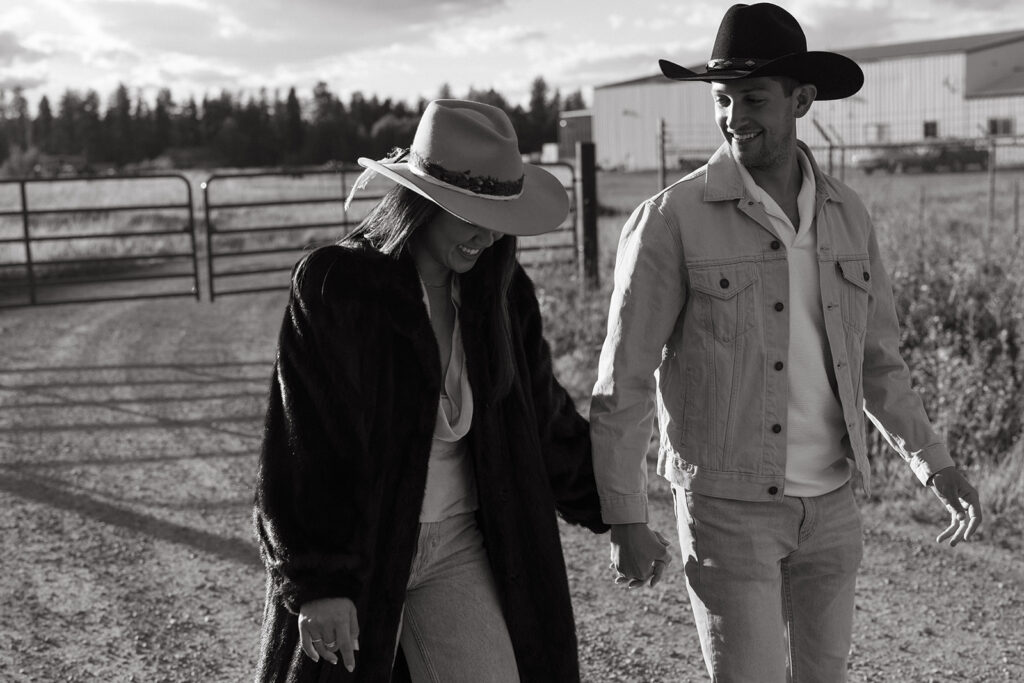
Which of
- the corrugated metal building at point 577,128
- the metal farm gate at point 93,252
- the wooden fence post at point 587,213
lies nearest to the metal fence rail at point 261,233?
the metal farm gate at point 93,252

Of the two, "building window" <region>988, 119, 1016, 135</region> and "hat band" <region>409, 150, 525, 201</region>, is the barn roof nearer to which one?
"building window" <region>988, 119, 1016, 135</region>

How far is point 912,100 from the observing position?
5331cm

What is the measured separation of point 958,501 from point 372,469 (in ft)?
4.79

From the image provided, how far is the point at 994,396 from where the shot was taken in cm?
625

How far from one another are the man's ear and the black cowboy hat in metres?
0.02

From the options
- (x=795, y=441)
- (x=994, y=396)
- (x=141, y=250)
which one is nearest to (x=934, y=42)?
(x=141, y=250)

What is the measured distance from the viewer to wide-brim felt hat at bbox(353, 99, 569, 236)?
95.7 inches

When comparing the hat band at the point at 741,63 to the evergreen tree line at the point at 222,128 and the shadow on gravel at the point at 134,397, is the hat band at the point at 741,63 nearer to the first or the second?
the shadow on gravel at the point at 134,397

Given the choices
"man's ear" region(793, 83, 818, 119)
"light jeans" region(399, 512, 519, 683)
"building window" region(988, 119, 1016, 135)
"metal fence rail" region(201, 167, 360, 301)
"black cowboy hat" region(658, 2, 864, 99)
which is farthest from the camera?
"building window" region(988, 119, 1016, 135)

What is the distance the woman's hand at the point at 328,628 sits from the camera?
2240mm

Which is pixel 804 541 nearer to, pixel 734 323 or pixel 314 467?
pixel 734 323

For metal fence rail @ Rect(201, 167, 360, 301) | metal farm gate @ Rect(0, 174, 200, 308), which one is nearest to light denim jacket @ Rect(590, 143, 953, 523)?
metal fence rail @ Rect(201, 167, 360, 301)

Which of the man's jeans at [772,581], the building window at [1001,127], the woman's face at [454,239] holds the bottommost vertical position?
the man's jeans at [772,581]

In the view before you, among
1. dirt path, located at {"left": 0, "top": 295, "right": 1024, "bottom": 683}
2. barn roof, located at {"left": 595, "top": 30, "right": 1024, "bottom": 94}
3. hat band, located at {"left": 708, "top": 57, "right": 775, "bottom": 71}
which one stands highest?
barn roof, located at {"left": 595, "top": 30, "right": 1024, "bottom": 94}
